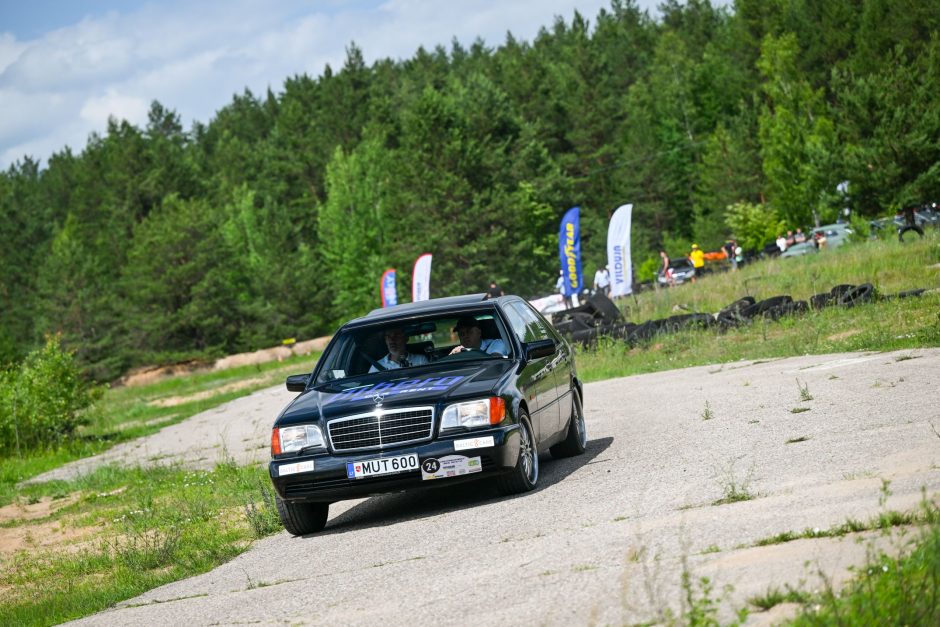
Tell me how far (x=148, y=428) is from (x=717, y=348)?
52.7ft

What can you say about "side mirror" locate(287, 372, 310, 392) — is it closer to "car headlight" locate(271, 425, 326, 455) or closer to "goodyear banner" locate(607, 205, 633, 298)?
"car headlight" locate(271, 425, 326, 455)

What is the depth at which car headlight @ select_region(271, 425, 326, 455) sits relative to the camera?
9305mm

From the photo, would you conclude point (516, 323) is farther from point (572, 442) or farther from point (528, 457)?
point (528, 457)

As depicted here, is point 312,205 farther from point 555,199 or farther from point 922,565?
point 922,565

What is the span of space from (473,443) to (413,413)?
503 mm

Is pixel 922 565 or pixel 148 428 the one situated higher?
pixel 922 565

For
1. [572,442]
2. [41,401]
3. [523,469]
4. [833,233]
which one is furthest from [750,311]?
[833,233]

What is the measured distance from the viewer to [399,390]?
31.1ft

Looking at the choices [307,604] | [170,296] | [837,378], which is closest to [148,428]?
[837,378]

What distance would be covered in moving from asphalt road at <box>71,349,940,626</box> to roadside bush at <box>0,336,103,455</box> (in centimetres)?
1757

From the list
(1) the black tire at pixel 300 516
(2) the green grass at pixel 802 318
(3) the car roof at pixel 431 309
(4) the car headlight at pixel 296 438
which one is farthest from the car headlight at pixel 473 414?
(2) the green grass at pixel 802 318

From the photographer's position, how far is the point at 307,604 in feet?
21.8

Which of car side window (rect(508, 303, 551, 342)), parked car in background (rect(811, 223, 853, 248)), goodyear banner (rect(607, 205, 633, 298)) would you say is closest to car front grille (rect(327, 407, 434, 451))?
car side window (rect(508, 303, 551, 342))

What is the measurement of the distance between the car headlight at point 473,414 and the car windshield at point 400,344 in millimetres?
1410
